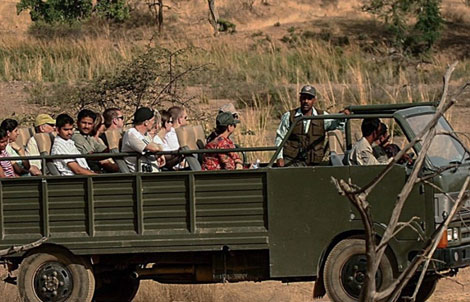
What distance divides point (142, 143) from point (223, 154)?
2.18 feet

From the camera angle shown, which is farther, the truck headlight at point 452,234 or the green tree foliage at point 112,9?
the green tree foliage at point 112,9

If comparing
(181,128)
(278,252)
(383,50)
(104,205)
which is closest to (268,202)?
(278,252)

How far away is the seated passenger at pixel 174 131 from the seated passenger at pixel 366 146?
1858mm

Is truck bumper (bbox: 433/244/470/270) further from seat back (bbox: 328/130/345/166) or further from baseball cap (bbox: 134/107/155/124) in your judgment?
baseball cap (bbox: 134/107/155/124)

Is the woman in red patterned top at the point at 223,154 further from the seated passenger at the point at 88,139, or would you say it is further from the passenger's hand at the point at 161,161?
the seated passenger at the point at 88,139

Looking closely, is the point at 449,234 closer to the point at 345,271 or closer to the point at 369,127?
the point at 345,271

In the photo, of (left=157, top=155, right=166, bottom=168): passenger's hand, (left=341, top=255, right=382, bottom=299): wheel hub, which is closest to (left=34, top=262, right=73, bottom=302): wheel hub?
(left=157, top=155, right=166, bottom=168): passenger's hand

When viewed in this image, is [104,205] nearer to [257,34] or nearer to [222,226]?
[222,226]

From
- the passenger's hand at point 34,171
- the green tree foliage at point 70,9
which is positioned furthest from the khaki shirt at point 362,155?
the green tree foliage at point 70,9

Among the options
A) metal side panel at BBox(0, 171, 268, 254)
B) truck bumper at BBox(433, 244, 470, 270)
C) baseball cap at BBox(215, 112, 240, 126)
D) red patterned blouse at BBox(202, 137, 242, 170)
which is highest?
baseball cap at BBox(215, 112, 240, 126)

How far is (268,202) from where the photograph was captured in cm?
818

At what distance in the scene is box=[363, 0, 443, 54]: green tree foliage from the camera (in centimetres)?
3641

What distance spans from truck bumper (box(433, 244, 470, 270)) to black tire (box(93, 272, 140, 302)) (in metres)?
2.77

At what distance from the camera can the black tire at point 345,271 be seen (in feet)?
26.7
